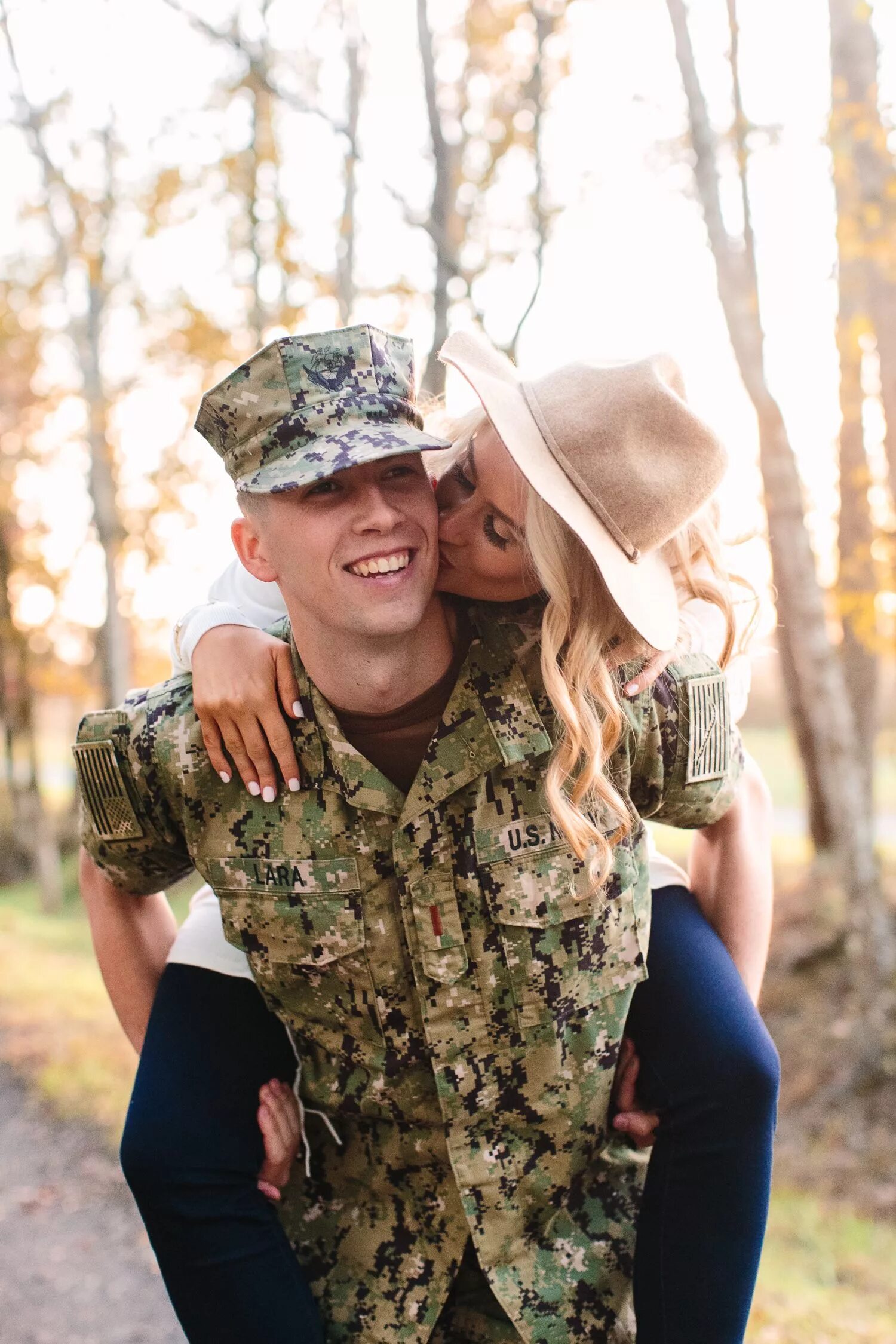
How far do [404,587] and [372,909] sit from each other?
23.6 inches

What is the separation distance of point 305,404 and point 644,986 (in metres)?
1.28

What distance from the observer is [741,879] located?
2.36 metres

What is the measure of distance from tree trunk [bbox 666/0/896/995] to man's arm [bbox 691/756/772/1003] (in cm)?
317

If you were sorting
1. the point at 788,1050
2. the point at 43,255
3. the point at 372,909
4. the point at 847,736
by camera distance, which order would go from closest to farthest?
the point at 372,909, the point at 847,736, the point at 788,1050, the point at 43,255

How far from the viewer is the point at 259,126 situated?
6.92m

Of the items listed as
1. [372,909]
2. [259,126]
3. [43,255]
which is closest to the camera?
[372,909]

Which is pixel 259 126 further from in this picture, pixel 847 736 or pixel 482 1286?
pixel 482 1286

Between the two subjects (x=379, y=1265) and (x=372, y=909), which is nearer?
(x=372, y=909)

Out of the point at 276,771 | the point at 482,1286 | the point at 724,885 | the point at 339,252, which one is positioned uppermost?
the point at 339,252

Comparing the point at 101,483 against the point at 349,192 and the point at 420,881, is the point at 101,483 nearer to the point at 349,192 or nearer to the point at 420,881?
the point at 349,192

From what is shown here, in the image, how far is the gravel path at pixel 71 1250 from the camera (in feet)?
11.9

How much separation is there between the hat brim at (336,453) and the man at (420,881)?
38 millimetres

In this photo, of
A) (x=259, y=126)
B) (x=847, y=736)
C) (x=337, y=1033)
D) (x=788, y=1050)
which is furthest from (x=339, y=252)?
(x=337, y=1033)

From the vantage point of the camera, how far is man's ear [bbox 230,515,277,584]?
2062mm
